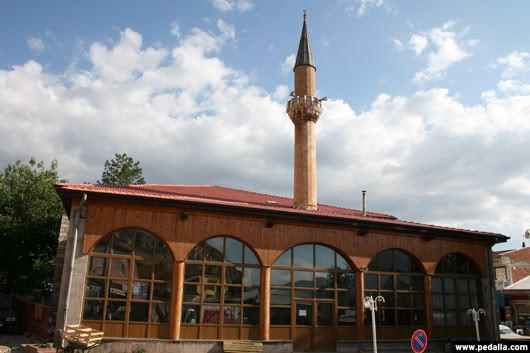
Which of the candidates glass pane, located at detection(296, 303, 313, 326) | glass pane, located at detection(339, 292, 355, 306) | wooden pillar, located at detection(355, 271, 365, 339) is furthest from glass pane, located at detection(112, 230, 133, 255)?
wooden pillar, located at detection(355, 271, 365, 339)

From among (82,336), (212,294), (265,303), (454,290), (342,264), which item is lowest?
(82,336)

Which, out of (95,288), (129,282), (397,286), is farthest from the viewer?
(397,286)

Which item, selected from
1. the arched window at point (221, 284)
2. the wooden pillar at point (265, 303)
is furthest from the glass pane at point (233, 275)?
the wooden pillar at point (265, 303)

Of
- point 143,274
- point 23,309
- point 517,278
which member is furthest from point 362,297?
point 517,278

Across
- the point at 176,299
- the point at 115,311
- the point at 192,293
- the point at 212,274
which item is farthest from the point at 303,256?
the point at 115,311

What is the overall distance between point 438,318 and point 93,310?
1400cm

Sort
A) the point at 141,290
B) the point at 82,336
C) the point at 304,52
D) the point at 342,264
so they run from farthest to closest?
1. the point at 304,52
2. the point at 342,264
3. the point at 141,290
4. the point at 82,336

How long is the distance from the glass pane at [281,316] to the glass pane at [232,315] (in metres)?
1.31

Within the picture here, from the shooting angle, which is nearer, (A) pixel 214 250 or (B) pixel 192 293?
(B) pixel 192 293

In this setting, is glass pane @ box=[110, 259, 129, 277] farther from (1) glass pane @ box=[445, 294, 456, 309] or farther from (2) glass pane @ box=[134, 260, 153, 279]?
(1) glass pane @ box=[445, 294, 456, 309]

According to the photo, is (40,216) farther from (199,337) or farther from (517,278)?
(517,278)

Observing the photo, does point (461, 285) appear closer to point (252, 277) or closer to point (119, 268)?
point (252, 277)

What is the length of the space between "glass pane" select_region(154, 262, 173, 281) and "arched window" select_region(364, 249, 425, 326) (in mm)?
7897

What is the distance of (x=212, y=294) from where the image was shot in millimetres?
16562
